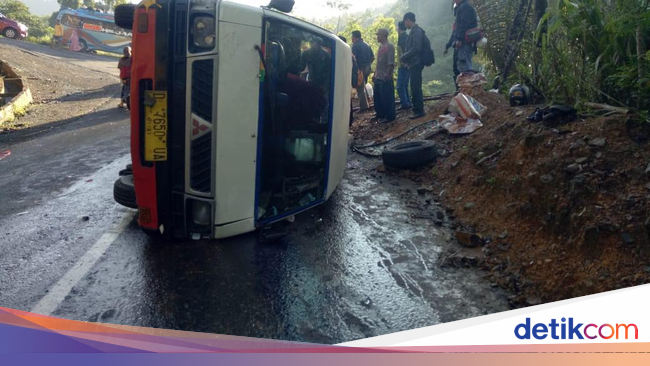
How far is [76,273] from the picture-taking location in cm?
374

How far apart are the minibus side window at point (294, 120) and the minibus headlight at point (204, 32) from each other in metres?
0.48

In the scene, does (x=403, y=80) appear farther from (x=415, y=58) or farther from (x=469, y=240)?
(x=469, y=240)

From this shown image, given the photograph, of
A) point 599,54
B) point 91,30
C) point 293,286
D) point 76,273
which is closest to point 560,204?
point 599,54

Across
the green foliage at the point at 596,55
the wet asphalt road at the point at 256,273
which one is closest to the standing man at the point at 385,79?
the green foliage at the point at 596,55

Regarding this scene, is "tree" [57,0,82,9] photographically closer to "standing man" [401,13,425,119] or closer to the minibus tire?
"standing man" [401,13,425,119]

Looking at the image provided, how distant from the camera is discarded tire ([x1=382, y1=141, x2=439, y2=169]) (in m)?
6.79

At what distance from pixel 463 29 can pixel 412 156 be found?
135 inches

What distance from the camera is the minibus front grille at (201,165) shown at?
3.92 meters

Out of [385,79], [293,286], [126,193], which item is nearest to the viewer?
[293,286]

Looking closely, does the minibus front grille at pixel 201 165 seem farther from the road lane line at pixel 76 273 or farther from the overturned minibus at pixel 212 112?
the road lane line at pixel 76 273

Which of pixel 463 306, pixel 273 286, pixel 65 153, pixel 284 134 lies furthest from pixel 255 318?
pixel 65 153

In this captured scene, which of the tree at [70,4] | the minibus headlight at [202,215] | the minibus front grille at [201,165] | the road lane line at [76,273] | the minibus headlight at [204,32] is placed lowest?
the road lane line at [76,273]

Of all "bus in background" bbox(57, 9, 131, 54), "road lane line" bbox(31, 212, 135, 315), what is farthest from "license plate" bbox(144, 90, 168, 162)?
"bus in background" bbox(57, 9, 131, 54)

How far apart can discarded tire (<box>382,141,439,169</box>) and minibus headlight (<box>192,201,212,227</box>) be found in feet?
11.4
